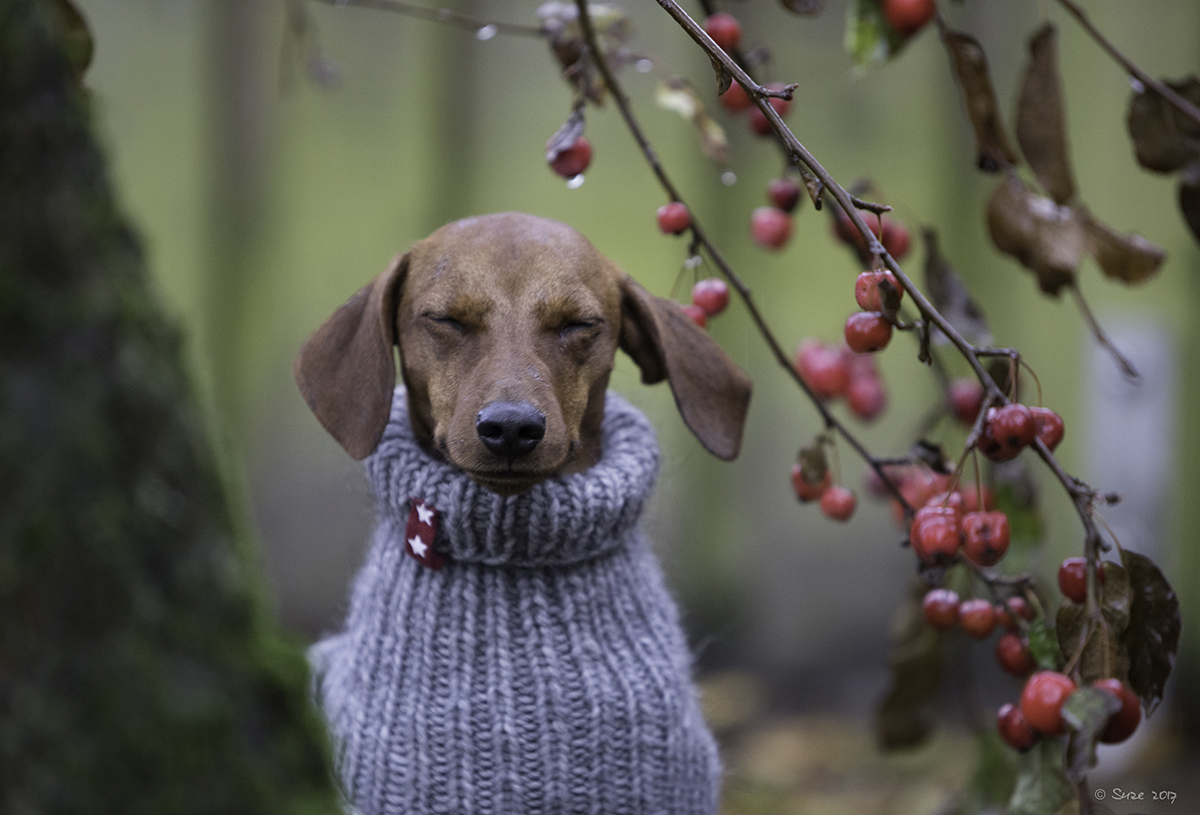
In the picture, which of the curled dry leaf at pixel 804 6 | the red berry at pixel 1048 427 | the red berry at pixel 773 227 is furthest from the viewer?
the red berry at pixel 773 227

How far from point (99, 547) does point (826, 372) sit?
1.05m

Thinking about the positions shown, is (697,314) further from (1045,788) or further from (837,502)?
(1045,788)

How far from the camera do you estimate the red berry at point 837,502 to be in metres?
1.21

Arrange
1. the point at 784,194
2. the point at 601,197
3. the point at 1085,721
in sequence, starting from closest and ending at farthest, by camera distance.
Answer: the point at 1085,721
the point at 784,194
the point at 601,197

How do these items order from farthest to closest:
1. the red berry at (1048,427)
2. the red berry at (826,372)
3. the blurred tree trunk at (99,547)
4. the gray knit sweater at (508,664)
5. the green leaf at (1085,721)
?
the red berry at (826,372), the gray knit sweater at (508,664), the red berry at (1048,427), the green leaf at (1085,721), the blurred tree trunk at (99,547)

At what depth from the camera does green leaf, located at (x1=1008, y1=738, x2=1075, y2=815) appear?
3.37ft

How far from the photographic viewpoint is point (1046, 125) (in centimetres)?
119

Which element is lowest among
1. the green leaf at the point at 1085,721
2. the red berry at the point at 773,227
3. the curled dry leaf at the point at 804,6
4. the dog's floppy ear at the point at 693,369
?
the green leaf at the point at 1085,721

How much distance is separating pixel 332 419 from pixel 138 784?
1.85ft

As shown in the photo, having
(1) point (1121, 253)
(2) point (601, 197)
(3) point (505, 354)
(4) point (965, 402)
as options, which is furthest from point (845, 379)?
(2) point (601, 197)

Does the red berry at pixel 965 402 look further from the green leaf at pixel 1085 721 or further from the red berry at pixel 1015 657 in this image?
the green leaf at pixel 1085 721

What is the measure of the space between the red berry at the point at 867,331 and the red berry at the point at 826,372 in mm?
463

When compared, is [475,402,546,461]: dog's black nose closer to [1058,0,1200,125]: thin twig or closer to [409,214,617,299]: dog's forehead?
[409,214,617,299]: dog's forehead

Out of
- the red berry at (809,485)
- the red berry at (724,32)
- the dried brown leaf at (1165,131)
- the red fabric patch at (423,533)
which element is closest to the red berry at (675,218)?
the red berry at (724,32)
